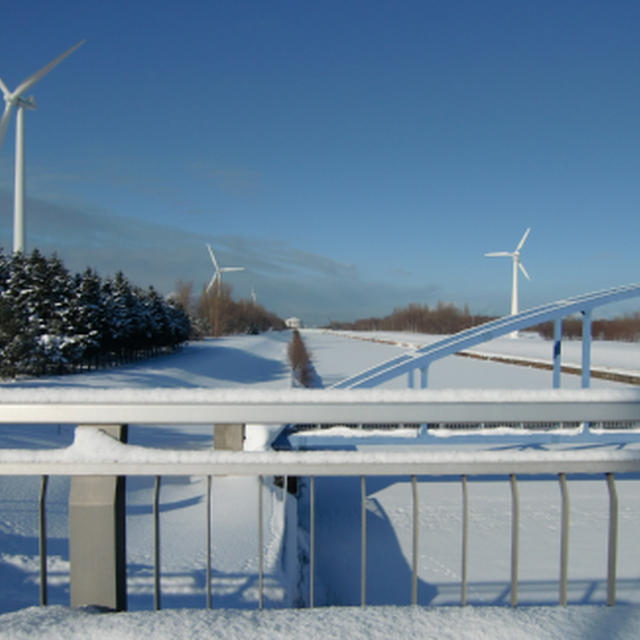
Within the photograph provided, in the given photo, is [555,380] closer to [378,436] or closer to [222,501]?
[378,436]

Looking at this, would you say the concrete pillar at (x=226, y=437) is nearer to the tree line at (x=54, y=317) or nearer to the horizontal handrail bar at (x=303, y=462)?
the horizontal handrail bar at (x=303, y=462)

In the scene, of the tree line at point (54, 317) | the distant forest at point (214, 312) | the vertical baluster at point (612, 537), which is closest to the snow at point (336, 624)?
the vertical baluster at point (612, 537)

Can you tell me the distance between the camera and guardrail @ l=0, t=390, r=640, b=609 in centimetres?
193

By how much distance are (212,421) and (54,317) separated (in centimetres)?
3131

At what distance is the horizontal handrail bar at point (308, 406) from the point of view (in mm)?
1922

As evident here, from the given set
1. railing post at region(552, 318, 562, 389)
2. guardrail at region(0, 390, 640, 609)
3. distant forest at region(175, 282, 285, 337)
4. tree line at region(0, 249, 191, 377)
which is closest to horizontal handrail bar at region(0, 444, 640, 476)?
guardrail at region(0, 390, 640, 609)

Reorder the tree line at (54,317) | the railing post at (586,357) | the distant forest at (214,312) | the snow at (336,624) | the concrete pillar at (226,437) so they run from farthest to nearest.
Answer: the distant forest at (214,312)
the tree line at (54,317)
the railing post at (586,357)
the concrete pillar at (226,437)
the snow at (336,624)

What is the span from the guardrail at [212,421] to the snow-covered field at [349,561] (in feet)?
0.99

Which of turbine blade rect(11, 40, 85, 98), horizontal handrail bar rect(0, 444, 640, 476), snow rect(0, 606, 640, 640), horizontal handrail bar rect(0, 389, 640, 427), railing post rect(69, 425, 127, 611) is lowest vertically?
snow rect(0, 606, 640, 640)

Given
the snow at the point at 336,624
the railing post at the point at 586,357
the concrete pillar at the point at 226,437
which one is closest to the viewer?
the snow at the point at 336,624

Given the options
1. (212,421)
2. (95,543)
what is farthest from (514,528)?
(95,543)

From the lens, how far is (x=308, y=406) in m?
1.95

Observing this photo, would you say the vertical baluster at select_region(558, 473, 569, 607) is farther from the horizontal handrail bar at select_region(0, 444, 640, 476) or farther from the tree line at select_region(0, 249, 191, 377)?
the tree line at select_region(0, 249, 191, 377)

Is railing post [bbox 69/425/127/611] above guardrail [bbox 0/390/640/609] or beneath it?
beneath
